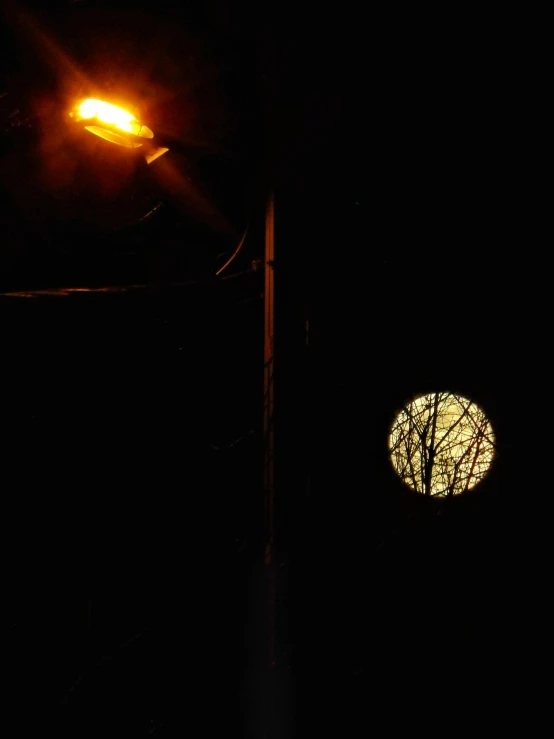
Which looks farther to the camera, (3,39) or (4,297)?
(3,39)

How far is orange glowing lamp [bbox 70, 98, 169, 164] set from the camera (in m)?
3.86

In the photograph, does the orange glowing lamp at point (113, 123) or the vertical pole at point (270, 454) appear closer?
the vertical pole at point (270, 454)

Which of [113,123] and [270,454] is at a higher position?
[113,123]

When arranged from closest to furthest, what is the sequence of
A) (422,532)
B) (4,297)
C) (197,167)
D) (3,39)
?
(4,297)
(3,39)
(197,167)
(422,532)

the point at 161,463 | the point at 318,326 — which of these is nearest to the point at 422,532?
the point at 318,326

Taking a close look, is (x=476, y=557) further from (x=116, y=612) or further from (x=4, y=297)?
(x=4, y=297)

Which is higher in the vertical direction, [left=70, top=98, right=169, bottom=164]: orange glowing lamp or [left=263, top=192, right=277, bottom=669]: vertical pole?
[left=70, top=98, right=169, bottom=164]: orange glowing lamp

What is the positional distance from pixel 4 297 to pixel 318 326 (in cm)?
432

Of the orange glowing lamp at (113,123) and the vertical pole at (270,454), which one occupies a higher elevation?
the orange glowing lamp at (113,123)

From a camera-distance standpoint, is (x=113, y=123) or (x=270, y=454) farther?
(x=113, y=123)

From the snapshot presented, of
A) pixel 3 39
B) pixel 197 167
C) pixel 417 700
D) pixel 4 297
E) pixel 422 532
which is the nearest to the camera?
pixel 4 297

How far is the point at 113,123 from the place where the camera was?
3980 millimetres

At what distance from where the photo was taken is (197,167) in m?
6.14

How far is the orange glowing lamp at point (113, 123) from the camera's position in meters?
3.86
